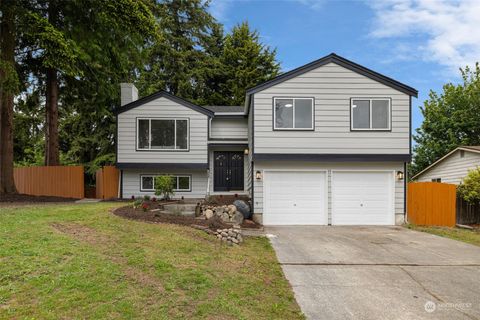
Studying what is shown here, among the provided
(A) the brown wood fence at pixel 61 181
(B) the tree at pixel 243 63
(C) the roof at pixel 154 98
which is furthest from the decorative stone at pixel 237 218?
(B) the tree at pixel 243 63

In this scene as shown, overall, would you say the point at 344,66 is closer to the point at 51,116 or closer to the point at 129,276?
the point at 129,276

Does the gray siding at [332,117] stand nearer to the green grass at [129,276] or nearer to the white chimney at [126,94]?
the green grass at [129,276]

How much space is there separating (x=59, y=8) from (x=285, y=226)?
13902 millimetres

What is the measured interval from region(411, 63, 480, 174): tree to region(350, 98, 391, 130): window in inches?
671

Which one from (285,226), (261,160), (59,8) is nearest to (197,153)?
(261,160)

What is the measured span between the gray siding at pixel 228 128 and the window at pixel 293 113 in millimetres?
Answer: 4607

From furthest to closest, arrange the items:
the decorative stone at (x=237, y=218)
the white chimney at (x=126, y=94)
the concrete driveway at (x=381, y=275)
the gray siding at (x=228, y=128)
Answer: the gray siding at (x=228, y=128) → the white chimney at (x=126, y=94) → the decorative stone at (x=237, y=218) → the concrete driveway at (x=381, y=275)

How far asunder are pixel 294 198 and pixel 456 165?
10409mm

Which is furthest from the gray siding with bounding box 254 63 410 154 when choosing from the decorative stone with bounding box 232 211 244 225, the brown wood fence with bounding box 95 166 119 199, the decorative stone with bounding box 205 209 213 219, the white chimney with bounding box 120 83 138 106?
the brown wood fence with bounding box 95 166 119 199

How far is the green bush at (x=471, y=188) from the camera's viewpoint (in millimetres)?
13492

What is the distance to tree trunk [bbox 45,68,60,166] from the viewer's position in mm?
17672

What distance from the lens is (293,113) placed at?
13.6 m

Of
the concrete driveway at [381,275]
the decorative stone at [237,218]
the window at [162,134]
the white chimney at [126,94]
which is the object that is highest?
the white chimney at [126,94]

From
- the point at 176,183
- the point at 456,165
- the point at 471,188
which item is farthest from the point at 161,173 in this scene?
the point at 456,165
